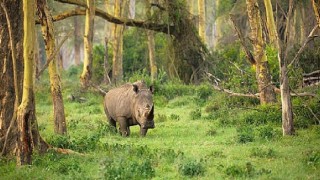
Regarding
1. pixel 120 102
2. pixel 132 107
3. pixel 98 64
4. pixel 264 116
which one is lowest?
pixel 264 116

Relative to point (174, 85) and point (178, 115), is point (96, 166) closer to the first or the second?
point (178, 115)

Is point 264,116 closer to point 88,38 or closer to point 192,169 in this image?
point 192,169

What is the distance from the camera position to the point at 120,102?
57.6 ft

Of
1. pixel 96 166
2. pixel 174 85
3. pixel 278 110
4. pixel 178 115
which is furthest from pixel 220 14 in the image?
pixel 96 166

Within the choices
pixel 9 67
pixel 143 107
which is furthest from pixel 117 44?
pixel 9 67

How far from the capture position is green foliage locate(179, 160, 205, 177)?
35.9ft

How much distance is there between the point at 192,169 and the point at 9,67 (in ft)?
15.0

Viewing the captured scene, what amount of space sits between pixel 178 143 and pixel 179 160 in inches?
123

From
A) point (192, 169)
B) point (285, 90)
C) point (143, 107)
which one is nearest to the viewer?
point (192, 169)

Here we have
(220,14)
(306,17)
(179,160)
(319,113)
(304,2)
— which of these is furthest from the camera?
(220,14)

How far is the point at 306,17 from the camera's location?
34844 millimetres

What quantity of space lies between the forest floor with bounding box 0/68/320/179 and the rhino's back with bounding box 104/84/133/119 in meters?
0.52

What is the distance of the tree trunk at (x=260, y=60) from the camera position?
1912 cm

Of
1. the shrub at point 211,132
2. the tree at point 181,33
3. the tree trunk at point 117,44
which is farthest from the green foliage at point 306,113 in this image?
the tree trunk at point 117,44
